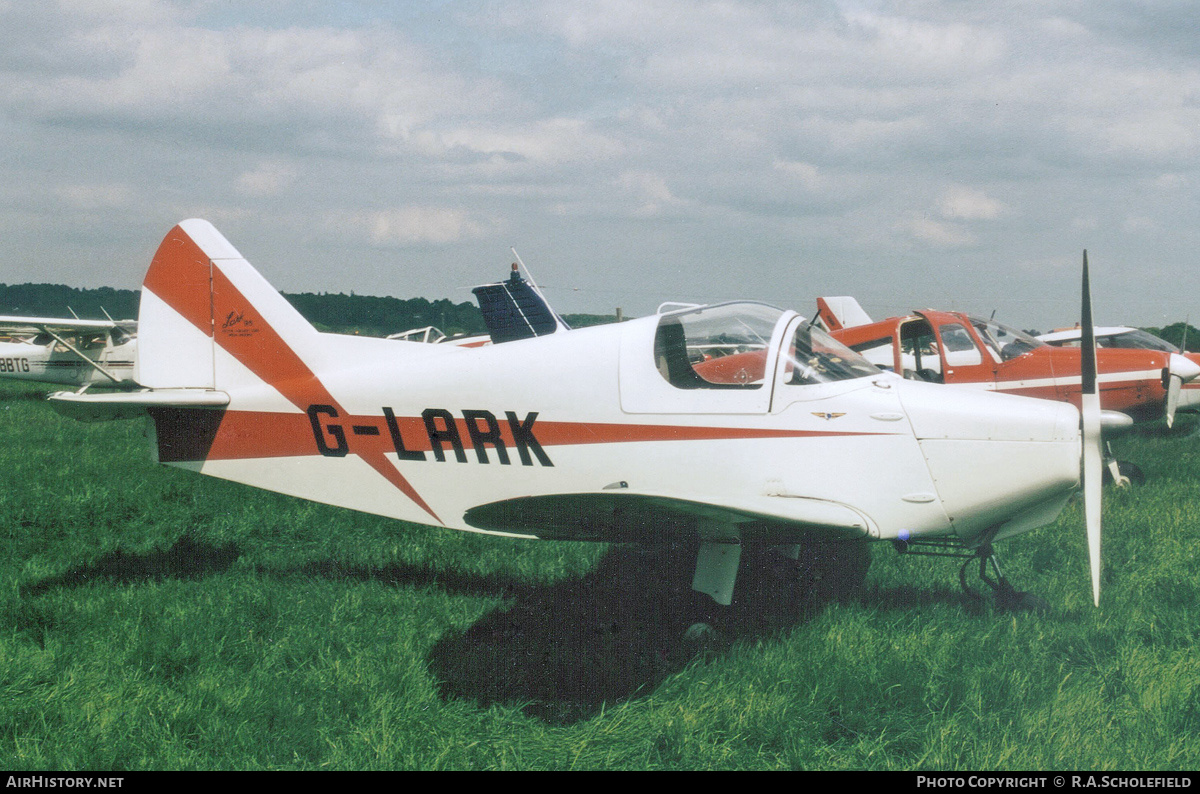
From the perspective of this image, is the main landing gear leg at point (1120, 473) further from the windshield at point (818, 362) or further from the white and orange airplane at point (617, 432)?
the windshield at point (818, 362)

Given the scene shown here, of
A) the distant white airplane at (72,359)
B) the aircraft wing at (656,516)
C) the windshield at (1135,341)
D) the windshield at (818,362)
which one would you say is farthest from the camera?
the distant white airplane at (72,359)

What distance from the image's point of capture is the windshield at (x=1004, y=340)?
8.42 m

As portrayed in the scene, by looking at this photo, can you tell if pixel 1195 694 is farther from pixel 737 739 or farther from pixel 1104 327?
pixel 1104 327

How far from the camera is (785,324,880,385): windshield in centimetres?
407

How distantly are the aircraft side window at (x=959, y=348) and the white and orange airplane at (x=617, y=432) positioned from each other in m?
4.05

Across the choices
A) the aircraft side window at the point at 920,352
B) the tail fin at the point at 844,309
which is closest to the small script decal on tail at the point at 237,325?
the aircraft side window at the point at 920,352

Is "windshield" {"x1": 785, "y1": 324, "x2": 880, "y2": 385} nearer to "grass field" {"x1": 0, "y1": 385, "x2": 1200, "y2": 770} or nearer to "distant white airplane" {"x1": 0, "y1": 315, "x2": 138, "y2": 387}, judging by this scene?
"grass field" {"x1": 0, "y1": 385, "x2": 1200, "y2": 770}

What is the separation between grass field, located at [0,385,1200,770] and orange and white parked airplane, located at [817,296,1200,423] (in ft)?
7.46

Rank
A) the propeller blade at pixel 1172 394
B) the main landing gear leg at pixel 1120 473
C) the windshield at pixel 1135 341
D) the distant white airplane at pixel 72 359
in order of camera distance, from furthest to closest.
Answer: the distant white airplane at pixel 72 359 → the windshield at pixel 1135 341 → the main landing gear leg at pixel 1120 473 → the propeller blade at pixel 1172 394

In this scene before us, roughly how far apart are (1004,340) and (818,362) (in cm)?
598

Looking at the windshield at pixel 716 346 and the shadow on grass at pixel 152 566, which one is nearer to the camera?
the windshield at pixel 716 346

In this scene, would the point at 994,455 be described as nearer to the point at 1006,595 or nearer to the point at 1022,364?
the point at 1006,595

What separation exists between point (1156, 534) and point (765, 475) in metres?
3.98
